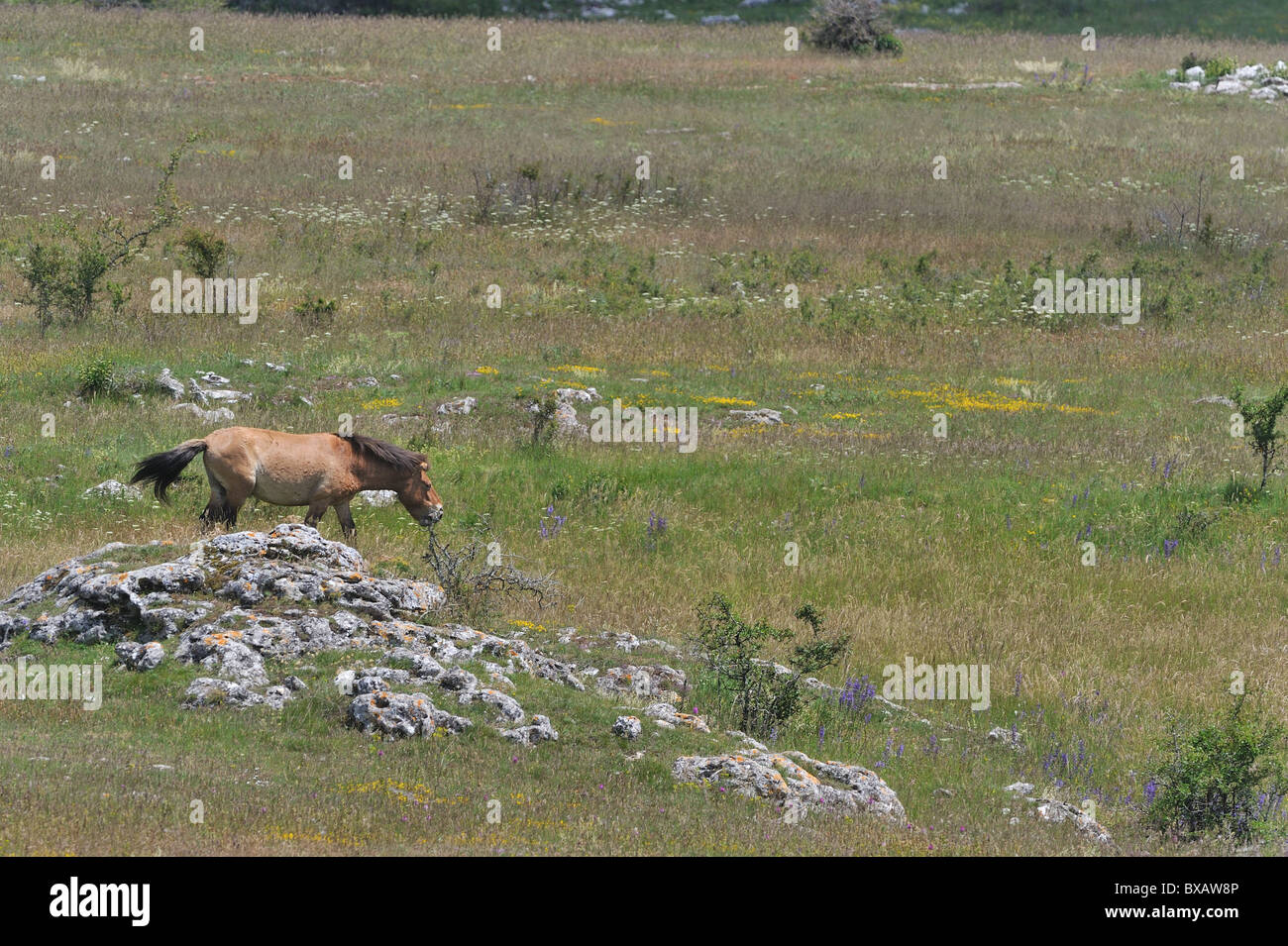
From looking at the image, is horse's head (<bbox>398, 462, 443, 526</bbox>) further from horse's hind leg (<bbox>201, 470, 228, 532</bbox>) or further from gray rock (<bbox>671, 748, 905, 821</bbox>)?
gray rock (<bbox>671, 748, 905, 821</bbox>)

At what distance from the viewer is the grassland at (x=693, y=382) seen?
32.6 feet

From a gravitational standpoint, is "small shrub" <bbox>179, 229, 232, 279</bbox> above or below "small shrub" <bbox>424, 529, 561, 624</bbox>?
above

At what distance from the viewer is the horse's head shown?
51.3ft

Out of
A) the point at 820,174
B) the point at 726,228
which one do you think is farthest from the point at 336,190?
the point at 820,174

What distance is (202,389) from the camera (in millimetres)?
22016

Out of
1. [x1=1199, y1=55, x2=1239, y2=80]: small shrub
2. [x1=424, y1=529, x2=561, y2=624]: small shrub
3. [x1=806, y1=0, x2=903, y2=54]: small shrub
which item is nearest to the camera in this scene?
[x1=424, y1=529, x2=561, y2=624]: small shrub

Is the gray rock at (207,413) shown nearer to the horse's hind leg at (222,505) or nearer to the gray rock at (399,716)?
the horse's hind leg at (222,505)

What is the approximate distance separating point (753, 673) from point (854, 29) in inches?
2123

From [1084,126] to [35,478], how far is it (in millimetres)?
40811

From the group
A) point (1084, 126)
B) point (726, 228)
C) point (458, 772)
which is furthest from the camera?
point (1084, 126)

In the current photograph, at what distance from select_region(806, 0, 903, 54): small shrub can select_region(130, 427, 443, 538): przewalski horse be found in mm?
50720

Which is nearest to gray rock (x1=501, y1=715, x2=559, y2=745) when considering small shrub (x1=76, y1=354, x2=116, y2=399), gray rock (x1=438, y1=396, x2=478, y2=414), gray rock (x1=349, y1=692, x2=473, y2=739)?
gray rock (x1=349, y1=692, x2=473, y2=739)

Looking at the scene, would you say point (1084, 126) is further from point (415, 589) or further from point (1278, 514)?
point (415, 589)

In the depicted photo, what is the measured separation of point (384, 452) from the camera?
1509 centimetres
